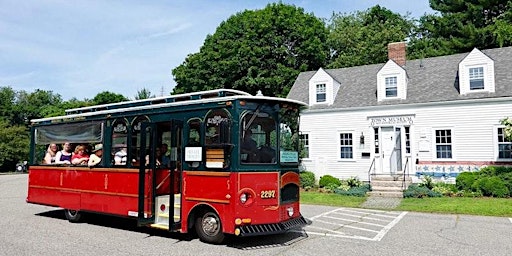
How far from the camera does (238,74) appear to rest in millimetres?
34188

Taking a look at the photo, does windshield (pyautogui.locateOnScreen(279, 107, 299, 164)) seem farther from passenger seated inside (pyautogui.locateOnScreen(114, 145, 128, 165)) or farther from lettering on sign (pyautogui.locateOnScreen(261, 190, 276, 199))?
passenger seated inside (pyautogui.locateOnScreen(114, 145, 128, 165))

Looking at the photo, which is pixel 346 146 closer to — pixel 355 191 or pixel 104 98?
Answer: pixel 355 191

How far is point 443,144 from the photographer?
18.7 meters

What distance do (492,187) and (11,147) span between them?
146 feet

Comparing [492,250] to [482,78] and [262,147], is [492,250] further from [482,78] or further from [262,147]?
[482,78]

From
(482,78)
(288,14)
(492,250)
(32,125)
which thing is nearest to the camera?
(492,250)

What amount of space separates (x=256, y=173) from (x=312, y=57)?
94.8ft

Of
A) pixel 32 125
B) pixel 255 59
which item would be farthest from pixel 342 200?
pixel 255 59

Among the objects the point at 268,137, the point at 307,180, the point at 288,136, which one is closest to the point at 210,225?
the point at 268,137

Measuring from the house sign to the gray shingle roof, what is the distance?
788mm

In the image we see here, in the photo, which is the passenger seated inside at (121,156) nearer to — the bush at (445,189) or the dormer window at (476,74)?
the bush at (445,189)

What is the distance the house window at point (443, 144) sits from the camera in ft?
60.9

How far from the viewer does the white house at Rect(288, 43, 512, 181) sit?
17969mm

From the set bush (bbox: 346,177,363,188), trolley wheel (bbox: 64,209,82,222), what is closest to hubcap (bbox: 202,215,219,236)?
trolley wheel (bbox: 64,209,82,222)
